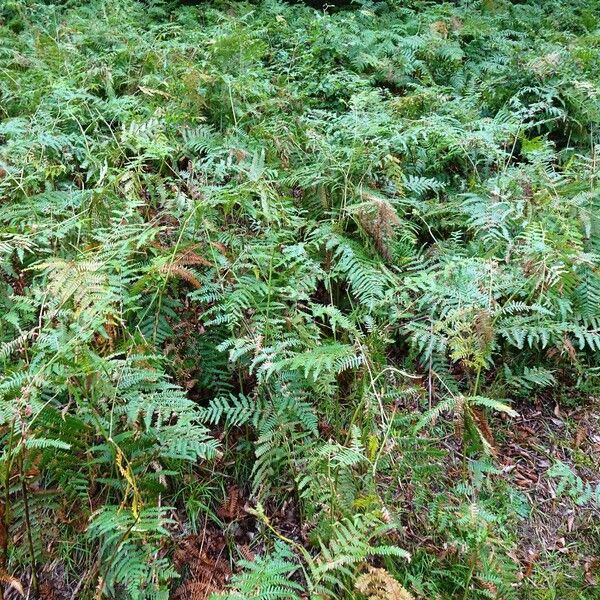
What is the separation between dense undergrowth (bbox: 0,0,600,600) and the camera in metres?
2.39

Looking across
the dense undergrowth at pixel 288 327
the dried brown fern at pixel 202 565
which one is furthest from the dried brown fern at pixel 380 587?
the dried brown fern at pixel 202 565

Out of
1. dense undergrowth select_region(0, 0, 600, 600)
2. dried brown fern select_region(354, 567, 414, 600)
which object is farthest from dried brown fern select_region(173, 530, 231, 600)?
dried brown fern select_region(354, 567, 414, 600)

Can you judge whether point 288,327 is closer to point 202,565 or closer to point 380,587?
point 202,565

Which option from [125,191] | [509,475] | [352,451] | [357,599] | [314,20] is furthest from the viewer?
[314,20]

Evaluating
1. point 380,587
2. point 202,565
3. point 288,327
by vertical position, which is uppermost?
point 288,327

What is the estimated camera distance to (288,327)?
306 centimetres

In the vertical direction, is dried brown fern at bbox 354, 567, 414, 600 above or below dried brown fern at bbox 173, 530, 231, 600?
above

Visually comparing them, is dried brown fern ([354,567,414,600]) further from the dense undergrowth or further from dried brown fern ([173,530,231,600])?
dried brown fern ([173,530,231,600])

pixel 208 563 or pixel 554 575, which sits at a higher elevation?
pixel 208 563

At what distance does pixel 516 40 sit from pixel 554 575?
546 cm

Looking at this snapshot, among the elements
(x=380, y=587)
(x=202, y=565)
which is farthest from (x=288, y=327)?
(x=380, y=587)

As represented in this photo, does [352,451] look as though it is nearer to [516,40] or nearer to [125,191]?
[125,191]

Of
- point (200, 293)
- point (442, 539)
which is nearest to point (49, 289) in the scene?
point (200, 293)

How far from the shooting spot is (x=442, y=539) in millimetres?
2615
